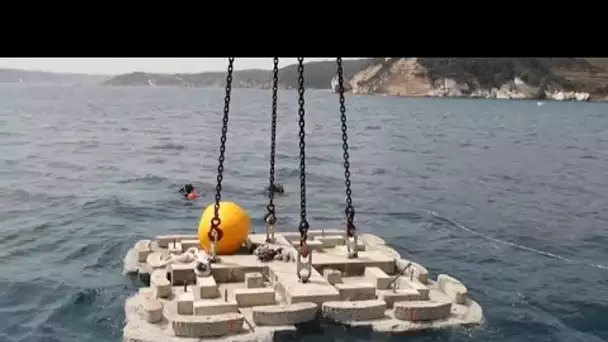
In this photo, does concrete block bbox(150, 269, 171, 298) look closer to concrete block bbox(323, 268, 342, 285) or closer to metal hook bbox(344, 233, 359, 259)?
concrete block bbox(323, 268, 342, 285)

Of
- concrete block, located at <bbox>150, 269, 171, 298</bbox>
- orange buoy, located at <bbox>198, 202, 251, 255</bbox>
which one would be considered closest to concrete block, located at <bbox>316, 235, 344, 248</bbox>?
orange buoy, located at <bbox>198, 202, 251, 255</bbox>

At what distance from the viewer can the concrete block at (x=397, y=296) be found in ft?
73.5

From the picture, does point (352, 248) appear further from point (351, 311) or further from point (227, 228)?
point (351, 311)

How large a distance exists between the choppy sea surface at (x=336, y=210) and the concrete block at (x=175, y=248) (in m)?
1.93

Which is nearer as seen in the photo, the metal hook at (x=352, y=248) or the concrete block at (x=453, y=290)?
the concrete block at (x=453, y=290)

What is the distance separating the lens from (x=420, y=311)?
21688 millimetres

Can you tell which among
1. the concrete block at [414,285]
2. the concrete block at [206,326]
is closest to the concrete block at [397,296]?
the concrete block at [414,285]

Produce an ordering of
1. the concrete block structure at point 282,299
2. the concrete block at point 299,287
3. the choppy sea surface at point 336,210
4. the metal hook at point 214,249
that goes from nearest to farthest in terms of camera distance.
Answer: the concrete block structure at point 282,299, the concrete block at point 299,287, the metal hook at point 214,249, the choppy sea surface at point 336,210

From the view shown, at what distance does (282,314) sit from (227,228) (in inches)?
209

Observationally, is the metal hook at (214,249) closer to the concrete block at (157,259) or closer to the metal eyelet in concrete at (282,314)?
the concrete block at (157,259)

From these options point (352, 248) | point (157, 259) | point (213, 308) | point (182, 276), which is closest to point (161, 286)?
point (182, 276)

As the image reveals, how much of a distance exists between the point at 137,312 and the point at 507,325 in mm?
12145

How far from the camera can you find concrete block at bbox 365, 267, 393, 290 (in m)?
23.2
